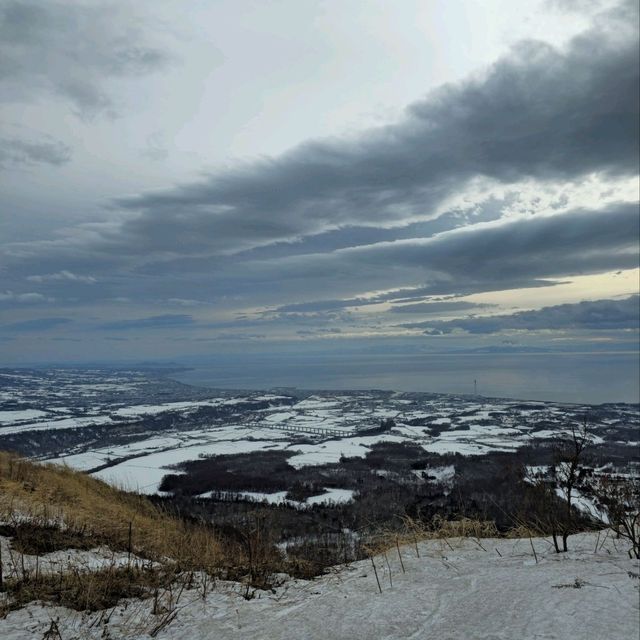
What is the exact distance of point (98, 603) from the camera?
441cm

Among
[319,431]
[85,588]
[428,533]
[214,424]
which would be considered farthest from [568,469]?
[214,424]

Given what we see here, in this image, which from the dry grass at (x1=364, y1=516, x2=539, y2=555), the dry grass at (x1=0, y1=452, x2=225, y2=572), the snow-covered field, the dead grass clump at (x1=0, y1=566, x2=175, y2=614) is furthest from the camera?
the snow-covered field

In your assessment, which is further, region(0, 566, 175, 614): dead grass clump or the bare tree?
the bare tree

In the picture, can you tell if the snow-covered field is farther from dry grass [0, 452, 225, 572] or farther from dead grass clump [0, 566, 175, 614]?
dead grass clump [0, 566, 175, 614]

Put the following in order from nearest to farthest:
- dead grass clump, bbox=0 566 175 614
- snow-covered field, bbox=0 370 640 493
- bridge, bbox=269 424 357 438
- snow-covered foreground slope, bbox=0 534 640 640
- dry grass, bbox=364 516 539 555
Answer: snow-covered foreground slope, bbox=0 534 640 640
dead grass clump, bbox=0 566 175 614
dry grass, bbox=364 516 539 555
snow-covered field, bbox=0 370 640 493
bridge, bbox=269 424 357 438

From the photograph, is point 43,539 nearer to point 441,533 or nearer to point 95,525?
point 95,525

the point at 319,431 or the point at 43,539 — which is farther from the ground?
A: the point at 43,539

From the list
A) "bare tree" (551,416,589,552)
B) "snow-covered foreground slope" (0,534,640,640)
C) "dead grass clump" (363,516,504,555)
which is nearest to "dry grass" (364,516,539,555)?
"dead grass clump" (363,516,504,555)

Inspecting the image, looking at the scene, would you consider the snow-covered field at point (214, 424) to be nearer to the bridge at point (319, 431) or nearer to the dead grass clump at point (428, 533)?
the bridge at point (319, 431)

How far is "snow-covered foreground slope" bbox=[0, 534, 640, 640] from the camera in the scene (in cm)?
301

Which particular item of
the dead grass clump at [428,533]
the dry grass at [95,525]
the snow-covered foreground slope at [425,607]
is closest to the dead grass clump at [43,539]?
the dry grass at [95,525]

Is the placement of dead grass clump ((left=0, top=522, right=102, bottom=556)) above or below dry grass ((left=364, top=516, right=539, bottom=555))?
above

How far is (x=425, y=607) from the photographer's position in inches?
146

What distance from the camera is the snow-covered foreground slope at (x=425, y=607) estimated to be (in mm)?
3012
